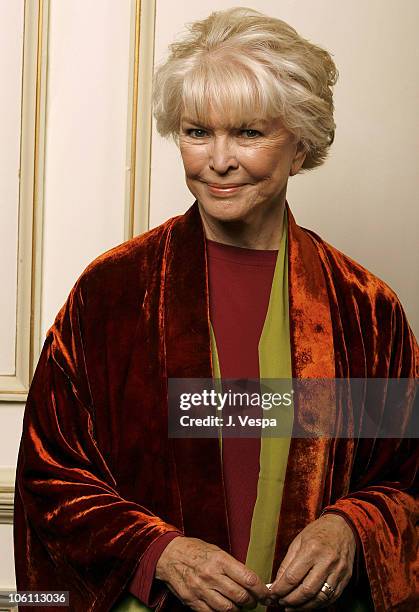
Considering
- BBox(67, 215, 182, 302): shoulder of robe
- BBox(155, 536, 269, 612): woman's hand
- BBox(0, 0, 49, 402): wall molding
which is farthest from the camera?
BBox(0, 0, 49, 402): wall molding

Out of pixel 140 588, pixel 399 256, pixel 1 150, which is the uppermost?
pixel 1 150

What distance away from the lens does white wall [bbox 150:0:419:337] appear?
2625 millimetres

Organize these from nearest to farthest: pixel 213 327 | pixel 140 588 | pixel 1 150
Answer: pixel 140 588, pixel 213 327, pixel 1 150

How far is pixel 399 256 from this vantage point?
270 cm

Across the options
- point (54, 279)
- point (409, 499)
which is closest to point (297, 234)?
point (409, 499)

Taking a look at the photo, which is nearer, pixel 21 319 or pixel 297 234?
pixel 297 234

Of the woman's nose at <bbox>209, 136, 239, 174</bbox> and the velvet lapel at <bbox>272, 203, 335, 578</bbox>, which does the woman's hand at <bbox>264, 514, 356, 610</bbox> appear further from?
the woman's nose at <bbox>209, 136, 239, 174</bbox>

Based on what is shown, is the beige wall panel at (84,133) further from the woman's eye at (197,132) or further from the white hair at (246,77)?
the woman's eye at (197,132)

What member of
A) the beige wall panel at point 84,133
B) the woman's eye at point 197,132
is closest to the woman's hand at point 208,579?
the woman's eye at point 197,132

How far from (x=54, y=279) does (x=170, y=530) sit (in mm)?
1106

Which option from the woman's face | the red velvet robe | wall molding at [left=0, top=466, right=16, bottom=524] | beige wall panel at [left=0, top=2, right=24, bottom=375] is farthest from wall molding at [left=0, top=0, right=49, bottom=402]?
the woman's face

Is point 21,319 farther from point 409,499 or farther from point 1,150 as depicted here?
point 409,499

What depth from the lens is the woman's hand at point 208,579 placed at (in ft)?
5.23

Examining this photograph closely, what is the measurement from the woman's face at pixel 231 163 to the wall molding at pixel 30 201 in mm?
881
